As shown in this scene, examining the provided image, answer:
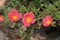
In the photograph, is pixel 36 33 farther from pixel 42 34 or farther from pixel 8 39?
pixel 8 39

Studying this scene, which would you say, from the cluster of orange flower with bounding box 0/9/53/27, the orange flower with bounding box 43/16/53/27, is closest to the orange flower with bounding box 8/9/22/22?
the cluster of orange flower with bounding box 0/9/53/27

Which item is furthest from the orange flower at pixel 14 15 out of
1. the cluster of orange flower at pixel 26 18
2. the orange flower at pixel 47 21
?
the orange flower at pixel 47 21

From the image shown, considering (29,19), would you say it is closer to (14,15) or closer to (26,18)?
(26,18)

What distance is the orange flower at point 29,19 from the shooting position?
7.14 feet

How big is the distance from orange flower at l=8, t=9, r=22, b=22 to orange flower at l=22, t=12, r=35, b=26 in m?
0.06

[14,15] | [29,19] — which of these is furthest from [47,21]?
[14,15]

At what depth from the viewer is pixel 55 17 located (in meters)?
2.17

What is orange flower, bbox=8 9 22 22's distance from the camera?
7.27ft

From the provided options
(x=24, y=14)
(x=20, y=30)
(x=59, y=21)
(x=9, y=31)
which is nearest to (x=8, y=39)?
(x=9, y=31)

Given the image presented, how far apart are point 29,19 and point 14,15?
0.16 m

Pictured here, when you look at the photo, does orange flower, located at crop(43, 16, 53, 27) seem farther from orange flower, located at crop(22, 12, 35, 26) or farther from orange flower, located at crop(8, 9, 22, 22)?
orange flower, located at crop(8, 9, 22, 22)

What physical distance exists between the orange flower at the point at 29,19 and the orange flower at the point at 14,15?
0.06 metres

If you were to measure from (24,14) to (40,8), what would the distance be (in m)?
0.18

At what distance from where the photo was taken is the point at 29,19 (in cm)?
220
